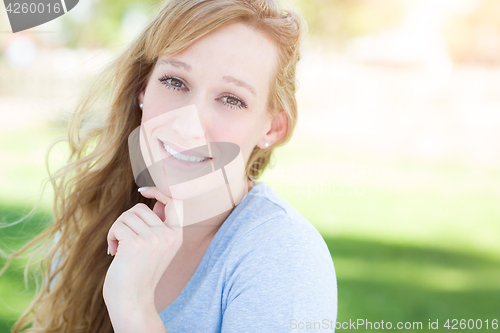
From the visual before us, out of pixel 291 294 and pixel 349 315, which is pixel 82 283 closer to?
pixel 291 294

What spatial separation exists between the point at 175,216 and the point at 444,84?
14901 millimetres

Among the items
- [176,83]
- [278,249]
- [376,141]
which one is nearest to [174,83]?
[176,83]

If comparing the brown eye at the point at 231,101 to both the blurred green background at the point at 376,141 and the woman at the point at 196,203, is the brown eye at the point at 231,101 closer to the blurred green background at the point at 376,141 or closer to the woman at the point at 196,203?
the woman at the point at 196,203

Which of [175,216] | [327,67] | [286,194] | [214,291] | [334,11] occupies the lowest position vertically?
[286,194]

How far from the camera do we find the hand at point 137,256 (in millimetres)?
1637

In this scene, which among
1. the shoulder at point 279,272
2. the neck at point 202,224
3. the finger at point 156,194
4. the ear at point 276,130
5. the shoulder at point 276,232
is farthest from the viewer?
the ear at point 276,130

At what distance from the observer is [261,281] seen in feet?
5.24

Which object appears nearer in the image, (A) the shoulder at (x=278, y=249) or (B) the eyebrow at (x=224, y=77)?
(A) the shoulder at (x=278, y=249)

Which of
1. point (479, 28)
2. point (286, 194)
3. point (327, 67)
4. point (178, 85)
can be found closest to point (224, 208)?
point (178, 85)

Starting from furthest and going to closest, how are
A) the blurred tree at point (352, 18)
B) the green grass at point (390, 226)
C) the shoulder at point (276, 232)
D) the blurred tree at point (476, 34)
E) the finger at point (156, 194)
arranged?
1. the blurred tree at point (352, 18)
2. the blurred tree at point (476, 34)
3. the green grass at point (390, 226)
4. the finger at point (156, 194)
5. the shoulder at point (276, 232)

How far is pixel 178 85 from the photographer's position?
1.85 m

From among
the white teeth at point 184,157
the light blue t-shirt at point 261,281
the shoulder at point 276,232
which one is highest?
the white teeth at point 184,157

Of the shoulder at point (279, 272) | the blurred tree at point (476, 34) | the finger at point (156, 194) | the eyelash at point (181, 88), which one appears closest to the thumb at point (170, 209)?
the finger at point (156, 194)

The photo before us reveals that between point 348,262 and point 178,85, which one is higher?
point 178,85
